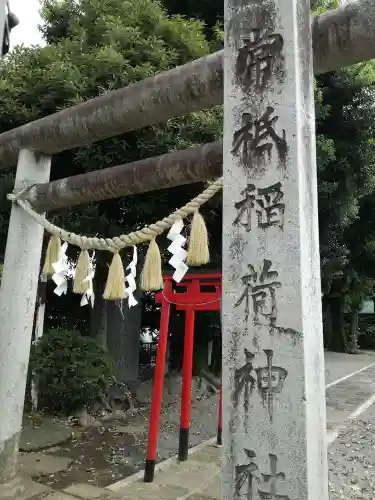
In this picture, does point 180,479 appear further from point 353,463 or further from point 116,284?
point 116,284

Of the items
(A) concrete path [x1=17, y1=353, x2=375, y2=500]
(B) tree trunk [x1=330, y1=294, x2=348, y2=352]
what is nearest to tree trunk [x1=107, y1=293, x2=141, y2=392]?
(A) concrete path [x1=17, y1=353, x2=375, y2=500]

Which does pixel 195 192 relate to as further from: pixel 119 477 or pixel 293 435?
pixel 293 435

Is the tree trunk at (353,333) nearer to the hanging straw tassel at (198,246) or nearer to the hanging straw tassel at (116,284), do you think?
the hanging straw tassel at (116,284)

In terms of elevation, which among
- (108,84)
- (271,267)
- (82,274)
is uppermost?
(108,84)

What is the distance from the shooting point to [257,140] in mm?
2412

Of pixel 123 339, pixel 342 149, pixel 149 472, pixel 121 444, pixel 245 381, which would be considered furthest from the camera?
pixel 342 149

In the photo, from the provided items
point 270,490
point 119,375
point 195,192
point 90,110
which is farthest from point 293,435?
point 119,375

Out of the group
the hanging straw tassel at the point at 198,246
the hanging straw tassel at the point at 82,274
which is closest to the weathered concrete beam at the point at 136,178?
the hanging straw tassel at the point at 198,246

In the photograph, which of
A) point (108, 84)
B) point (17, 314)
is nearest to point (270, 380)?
point (17, 314)

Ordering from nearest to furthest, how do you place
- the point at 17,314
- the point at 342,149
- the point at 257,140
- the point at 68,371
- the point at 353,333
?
the point at 257,140 → the point at 17,314 → the point at 68,371 → the point at 342,149 → the point at 353,333

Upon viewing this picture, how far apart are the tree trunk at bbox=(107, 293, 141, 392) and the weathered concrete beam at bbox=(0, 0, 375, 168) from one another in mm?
4326

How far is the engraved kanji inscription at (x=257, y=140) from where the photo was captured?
2340 mm

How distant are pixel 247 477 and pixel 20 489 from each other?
2.78 metres

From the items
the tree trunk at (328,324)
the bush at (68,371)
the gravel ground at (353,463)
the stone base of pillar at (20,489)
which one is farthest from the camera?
the tree trunk at (328,324)
